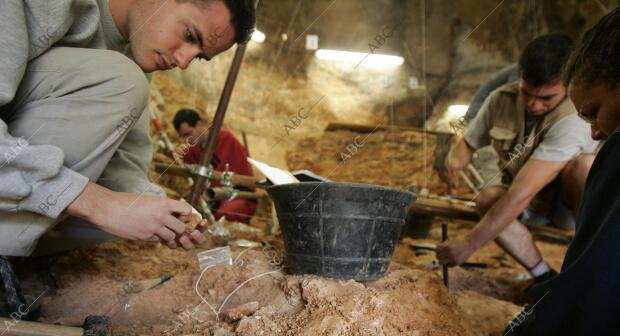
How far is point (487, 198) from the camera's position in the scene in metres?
2.45

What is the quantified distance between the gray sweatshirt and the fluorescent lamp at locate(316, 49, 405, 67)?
7150mm

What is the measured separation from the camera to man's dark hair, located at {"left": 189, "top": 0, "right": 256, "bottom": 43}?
142 cm

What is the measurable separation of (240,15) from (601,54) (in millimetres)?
1076

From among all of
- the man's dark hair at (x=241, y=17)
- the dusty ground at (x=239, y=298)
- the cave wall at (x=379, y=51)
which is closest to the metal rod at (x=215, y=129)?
the dusty ground at (x=239, y=298)

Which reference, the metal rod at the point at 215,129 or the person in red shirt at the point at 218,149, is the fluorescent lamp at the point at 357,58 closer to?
the person in red shirt at the point at 218,149

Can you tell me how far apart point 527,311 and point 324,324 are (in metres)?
0.53

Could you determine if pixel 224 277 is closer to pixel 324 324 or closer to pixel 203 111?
pixel 324 324

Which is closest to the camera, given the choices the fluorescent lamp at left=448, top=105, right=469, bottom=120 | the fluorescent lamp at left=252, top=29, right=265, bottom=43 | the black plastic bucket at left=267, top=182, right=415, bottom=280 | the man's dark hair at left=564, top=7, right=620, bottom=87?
the man's dark hair at left=564, top=7, right=620, bottom=87

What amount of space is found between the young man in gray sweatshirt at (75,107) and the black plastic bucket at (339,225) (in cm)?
34

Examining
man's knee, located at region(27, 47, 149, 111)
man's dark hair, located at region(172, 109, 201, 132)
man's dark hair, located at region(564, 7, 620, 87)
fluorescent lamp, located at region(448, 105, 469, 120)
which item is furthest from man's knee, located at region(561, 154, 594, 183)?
fluorescent lamp, located at region(448, 105, 469, 120)

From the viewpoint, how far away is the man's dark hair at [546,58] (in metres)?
2.02

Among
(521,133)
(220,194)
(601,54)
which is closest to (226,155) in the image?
(220,194)

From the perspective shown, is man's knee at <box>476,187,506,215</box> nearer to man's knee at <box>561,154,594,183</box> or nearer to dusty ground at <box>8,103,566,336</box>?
man's knee at <box>561,154,594,183</box>

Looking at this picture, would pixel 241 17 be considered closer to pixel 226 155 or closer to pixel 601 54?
pixel 601 54
